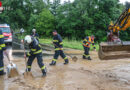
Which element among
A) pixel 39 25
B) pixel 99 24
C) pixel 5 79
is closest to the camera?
pixel 5 79

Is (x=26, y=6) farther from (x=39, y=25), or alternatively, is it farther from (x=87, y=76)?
(x=87, y=76)

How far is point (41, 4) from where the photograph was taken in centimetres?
3788

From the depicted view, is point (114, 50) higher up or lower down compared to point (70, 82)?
higher up

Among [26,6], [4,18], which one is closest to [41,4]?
[26,6]

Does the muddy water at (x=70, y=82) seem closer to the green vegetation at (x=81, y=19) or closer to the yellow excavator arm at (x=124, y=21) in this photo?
the yellow excavator arm at (x=124, y=21)

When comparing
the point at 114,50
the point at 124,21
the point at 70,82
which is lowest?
the point at 70,82

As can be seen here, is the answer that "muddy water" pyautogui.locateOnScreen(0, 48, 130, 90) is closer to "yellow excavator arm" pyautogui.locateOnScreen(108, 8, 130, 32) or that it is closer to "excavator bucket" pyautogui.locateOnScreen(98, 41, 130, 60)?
"excavator bucket" pyautogui.locateOnScreen(98, 41, 130, 60)

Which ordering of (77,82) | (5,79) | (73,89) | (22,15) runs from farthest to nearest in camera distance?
(22,15)
(5,79)
(77,82)
(73,89)

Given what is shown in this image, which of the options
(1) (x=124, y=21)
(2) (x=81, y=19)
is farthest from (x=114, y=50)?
(2) (x=81, y=19)

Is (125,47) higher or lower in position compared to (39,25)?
lower

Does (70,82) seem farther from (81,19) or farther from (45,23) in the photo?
(45,23)

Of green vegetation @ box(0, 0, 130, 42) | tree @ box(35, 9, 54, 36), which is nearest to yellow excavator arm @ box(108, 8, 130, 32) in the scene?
green vegetation @ box(0, 0, 130, 42)

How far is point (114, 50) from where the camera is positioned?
4.95 meters

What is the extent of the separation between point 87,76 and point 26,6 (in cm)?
3517
